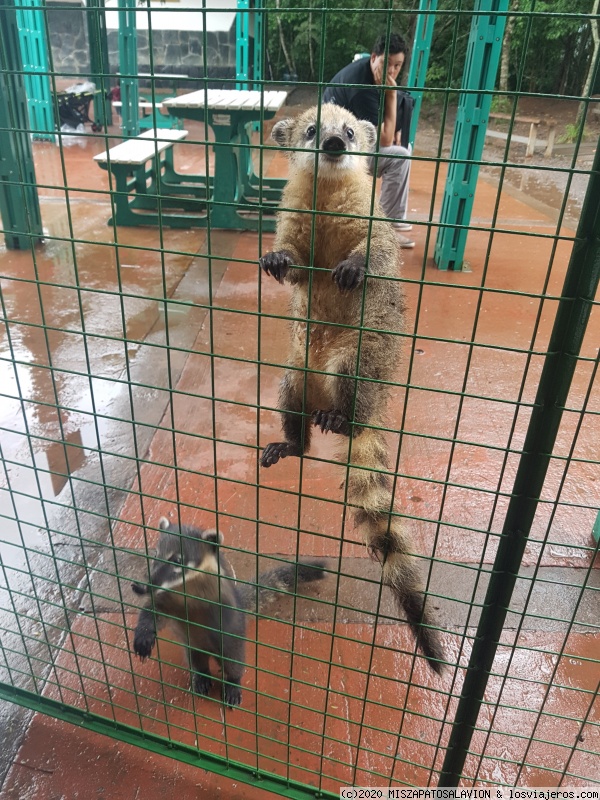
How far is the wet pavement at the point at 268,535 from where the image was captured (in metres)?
1.68

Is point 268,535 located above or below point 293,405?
Result: below

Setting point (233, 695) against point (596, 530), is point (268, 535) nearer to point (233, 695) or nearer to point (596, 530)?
point (233, 695)

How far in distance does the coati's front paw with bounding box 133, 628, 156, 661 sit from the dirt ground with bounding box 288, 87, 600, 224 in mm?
7072

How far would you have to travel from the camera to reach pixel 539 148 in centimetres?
1338

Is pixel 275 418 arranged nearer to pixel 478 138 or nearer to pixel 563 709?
pixel 563 709

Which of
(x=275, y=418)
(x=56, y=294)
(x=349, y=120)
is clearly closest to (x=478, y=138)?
(x=349, y=120)

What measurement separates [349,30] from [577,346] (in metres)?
17.4

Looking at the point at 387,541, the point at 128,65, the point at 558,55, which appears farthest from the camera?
the point at 558,55

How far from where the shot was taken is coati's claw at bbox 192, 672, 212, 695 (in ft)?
7.05

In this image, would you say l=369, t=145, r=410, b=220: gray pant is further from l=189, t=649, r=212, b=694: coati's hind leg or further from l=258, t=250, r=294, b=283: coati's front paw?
l=189, t=649, r=212, b=694: coati's hind leg

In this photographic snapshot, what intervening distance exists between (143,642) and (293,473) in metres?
1.44

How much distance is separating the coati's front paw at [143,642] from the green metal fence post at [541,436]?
3.33ft

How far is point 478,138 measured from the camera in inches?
207

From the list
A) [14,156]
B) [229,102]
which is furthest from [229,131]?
[14,156]
